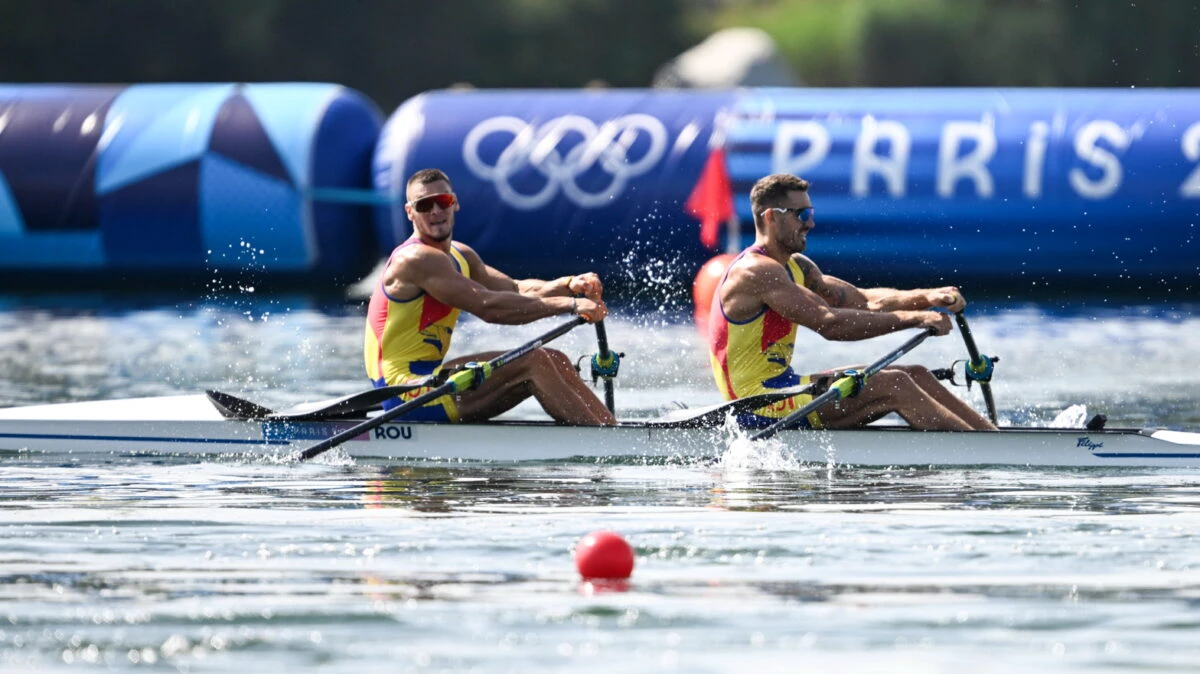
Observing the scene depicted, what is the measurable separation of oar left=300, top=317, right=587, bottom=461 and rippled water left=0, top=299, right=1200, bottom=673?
14 cm

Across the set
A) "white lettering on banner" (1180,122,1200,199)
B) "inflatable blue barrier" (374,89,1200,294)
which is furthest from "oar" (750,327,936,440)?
"white lettering on banner" (1180,122,1200,199)

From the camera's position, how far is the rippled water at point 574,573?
6305 millimetres

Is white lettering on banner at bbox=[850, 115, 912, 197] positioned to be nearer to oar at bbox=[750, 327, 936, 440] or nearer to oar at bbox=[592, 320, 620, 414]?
oar at bbox=[592, 320, 620, 414]

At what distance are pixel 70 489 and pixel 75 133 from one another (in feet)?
47.1

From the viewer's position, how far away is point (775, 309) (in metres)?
10.6

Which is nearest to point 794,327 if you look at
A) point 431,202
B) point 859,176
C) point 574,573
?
point 431,202

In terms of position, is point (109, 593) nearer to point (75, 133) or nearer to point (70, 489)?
point (70, 489)

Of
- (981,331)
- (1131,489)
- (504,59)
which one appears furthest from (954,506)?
(504,59)

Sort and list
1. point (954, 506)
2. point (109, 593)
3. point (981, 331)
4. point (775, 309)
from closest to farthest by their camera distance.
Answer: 1. point (109, 593)
2. point (954, 506)
3. point (775, 309)
4. point (981, 331)

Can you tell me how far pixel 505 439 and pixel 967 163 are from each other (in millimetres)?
12125

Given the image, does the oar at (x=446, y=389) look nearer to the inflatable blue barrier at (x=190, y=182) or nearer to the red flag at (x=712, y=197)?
the red flag at (x=712, y=197)

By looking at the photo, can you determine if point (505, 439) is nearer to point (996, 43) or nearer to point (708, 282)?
point (708, 282)

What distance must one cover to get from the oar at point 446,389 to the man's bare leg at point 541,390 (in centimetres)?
10

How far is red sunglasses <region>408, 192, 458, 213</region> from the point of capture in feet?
35.6
